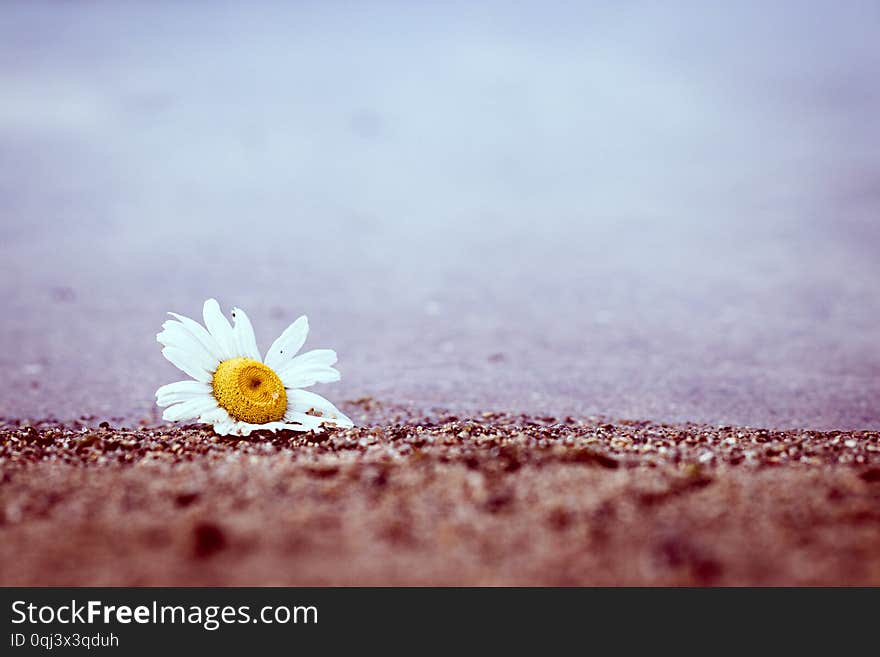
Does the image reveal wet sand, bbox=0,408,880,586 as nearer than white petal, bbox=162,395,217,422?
Yes

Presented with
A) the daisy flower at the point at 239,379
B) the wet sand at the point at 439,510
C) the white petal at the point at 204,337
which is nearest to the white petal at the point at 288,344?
the daisy flower at the point at 239,379

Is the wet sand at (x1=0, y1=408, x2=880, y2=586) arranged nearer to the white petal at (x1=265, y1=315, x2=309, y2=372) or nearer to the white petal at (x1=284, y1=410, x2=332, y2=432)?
the white petal at (x1=284, y1=410, x2=332, y2=432)

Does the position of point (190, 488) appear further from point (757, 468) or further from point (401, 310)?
point (401, 310)

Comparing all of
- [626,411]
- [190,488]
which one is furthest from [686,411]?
[190,488]

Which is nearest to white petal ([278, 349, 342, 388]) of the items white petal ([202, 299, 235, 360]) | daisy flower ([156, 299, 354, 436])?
daisy flower ([156, 299, 354, 436])

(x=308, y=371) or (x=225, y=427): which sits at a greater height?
(x=308, y=371)

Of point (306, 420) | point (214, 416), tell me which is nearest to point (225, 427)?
point (214, 416)

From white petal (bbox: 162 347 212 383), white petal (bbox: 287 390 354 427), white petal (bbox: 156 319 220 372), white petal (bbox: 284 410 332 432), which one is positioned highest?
white petal (bbox: 156 319 220 372)

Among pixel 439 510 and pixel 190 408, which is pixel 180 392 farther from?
pixel 439 510
